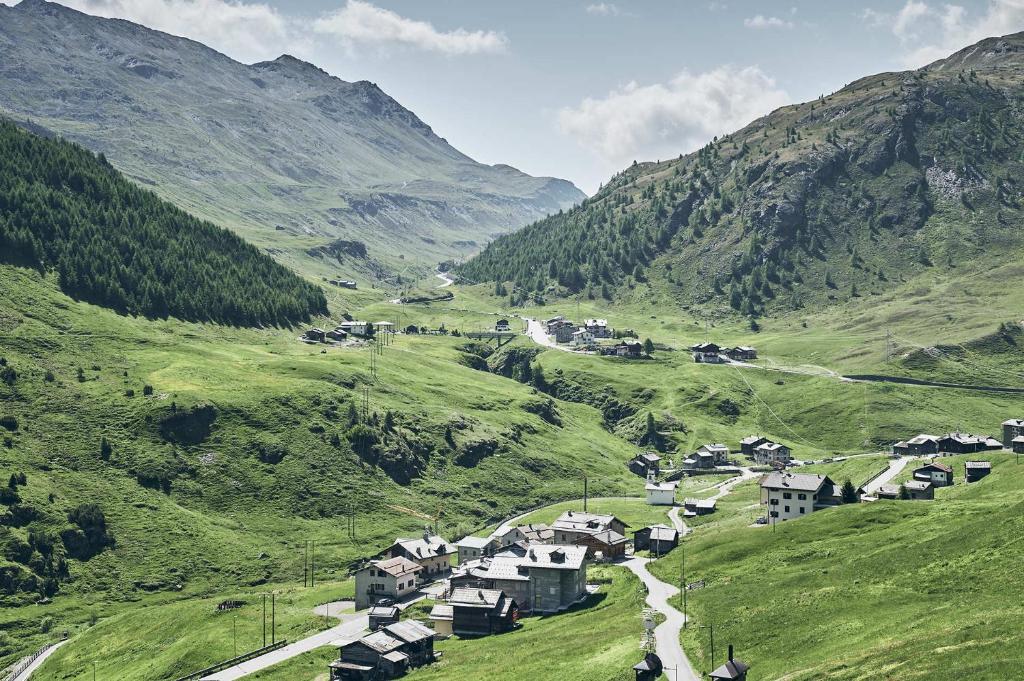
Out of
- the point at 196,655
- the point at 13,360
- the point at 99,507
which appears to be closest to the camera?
the point at 196,655

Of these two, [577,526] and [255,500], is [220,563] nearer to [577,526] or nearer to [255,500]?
[255,500]

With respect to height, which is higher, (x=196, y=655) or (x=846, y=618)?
(x=846, y=618)

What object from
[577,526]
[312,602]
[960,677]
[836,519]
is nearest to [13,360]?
[312,602]

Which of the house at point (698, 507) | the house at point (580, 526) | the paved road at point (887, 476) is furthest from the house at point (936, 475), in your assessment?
the house at point (580, 526)

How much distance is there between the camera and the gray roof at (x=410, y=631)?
108m

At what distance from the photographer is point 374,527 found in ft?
576

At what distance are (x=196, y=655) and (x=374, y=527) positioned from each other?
199 feet

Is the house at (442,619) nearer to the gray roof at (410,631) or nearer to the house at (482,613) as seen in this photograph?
the house at (482,613)

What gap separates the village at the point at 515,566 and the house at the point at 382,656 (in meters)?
0.11

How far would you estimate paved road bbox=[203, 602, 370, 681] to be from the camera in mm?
108688

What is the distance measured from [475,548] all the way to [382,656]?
50.5m

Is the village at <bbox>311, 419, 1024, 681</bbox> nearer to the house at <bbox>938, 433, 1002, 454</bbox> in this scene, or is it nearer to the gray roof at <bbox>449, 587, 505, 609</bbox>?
the gray roof at <bbox>449, 587, 505, 609</bbox>

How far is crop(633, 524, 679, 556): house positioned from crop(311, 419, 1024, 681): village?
147 mm

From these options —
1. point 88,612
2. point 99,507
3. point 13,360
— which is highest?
point 13,360
